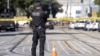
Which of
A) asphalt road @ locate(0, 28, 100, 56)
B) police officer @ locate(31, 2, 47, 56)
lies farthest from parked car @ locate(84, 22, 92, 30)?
police officer @ locate(31, 2, 47, 56)

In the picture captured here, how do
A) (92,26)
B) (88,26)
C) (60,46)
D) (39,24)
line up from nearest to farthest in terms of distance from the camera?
(39,24) < (60,46) < (92,26) < (88,26)

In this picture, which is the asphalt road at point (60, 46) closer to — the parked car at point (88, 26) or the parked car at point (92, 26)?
the parked car at point (92, 26)

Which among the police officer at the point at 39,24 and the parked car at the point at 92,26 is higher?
the police officer at the point at 39,24

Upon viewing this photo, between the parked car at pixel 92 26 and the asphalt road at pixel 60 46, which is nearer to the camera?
the asphalt road at pixel 60 46

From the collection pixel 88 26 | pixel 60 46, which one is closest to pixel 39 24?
pixel 60 46

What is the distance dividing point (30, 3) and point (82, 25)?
1088 inches

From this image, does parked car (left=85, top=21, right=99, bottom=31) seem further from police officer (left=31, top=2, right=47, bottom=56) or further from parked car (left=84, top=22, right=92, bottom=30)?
police officer (left=31, top=2, right=47, bottom=56)

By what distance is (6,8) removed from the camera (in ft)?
274

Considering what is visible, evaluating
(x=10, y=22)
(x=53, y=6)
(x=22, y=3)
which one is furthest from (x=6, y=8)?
(x=53, y=6)

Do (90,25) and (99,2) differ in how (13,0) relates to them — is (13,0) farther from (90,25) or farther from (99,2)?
(90,25)

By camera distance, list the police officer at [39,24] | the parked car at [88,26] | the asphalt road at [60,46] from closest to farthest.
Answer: the police officer at [39,24] < the asphalt road at [60,46] < the parked car at [88,26]

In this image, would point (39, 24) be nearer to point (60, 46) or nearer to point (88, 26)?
point (60, 46)

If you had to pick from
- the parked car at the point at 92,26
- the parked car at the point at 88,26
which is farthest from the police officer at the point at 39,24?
the parked car at the point at 88,26

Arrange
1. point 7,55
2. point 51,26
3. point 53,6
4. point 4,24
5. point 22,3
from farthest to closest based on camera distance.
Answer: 1. point 53,6
2. point 22,3
3. point 51,26
4. point 4,24
5. point 7,55
